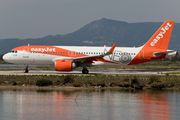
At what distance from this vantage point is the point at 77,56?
35.7 meters

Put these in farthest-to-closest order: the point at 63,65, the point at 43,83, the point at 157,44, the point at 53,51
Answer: the point at 157,44 < the point at 53,51 < the point at 63,65 < the point at 43,83

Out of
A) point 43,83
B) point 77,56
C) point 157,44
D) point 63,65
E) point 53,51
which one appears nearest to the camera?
point 43,83

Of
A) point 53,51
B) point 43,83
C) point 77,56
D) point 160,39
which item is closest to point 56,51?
point 53,51

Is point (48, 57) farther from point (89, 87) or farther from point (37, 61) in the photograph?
point (89, 87)

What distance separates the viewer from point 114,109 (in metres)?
13.6

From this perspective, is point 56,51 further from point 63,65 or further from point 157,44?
point 157,44

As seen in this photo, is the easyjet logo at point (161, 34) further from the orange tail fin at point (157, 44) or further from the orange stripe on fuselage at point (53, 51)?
the orange stripe on fuselage at point (53, 51)

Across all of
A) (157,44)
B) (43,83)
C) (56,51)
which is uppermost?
(157,44)

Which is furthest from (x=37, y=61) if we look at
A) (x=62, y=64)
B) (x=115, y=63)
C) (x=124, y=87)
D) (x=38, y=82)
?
(x=124, y=87)

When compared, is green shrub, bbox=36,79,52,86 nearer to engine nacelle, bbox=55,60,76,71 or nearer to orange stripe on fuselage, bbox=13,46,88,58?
engine nacelle, bbox=55,60,76,71

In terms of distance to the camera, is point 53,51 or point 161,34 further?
point 161,34

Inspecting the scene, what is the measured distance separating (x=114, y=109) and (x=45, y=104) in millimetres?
3598

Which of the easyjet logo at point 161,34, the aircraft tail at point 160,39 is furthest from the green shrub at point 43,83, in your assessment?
the easyjet logo at point 161,34

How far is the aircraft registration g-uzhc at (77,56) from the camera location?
3431 cm
